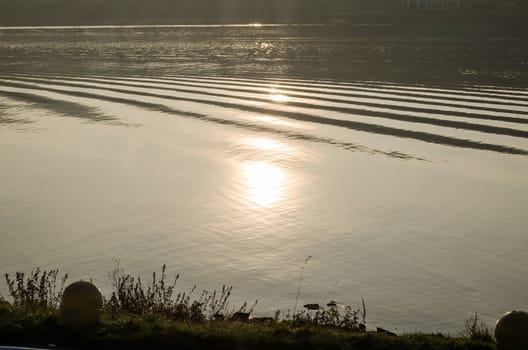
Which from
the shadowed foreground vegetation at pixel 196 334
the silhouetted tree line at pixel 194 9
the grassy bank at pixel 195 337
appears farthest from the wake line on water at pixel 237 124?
the silhouetted tree line at pixel 194 9

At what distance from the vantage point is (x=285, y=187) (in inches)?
523

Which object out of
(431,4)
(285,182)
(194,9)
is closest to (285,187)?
(285,182)

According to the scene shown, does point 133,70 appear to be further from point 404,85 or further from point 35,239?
point 35,239

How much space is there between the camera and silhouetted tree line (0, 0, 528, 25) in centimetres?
8088

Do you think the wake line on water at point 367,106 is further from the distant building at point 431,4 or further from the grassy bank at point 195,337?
the distant building at point 431,4

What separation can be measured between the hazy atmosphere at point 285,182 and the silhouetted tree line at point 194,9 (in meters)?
49.9

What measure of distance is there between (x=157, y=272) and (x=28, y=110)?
549 inches

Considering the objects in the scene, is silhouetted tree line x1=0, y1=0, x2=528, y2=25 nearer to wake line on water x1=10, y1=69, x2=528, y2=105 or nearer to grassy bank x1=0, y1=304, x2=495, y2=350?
wake line on water x1=10, y1=69, x2=528, y2=105

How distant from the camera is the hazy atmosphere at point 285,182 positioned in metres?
9.16

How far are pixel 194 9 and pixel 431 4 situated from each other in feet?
84.1

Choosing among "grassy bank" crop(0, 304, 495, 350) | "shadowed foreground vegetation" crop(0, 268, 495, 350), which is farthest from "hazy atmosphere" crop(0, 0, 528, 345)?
"grassy bank" crop(0, 304, 495, 350)

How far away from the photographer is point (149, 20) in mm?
80688

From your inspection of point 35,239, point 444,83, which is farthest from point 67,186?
point 444,83

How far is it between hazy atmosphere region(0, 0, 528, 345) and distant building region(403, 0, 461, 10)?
56.1 metres
